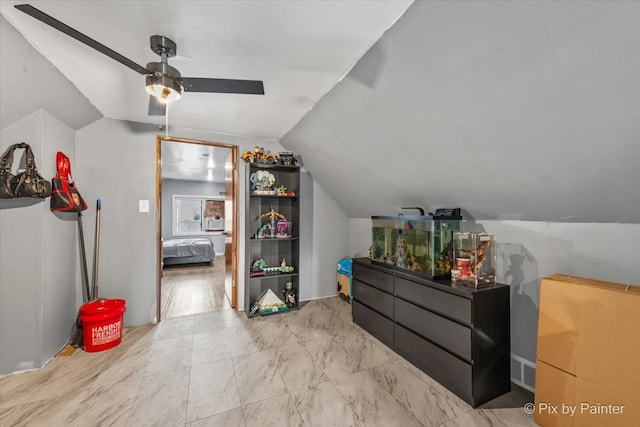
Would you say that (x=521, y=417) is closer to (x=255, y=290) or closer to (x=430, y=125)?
(x=430, y=125)

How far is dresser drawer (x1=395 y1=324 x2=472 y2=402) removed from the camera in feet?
6.15

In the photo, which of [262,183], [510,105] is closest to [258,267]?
[262,183]

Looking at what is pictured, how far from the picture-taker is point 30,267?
7.13 feet

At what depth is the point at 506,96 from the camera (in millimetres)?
1443

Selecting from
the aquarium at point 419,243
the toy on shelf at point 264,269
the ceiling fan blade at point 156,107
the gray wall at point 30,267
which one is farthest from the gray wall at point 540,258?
the gray wall at point 30,267

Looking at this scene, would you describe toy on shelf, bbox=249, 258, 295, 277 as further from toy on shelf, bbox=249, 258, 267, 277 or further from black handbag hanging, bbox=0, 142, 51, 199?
black handbag hanging, bbox=0, 142, 51, 199

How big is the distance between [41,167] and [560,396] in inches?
164

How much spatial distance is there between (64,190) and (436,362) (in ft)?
11.8

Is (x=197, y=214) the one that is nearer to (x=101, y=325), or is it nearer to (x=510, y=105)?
(x=101, y=325)

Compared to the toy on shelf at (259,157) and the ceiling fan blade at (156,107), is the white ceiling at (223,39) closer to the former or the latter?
the ceiling fan blade at (156,107)

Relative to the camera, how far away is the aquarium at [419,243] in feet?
7.55

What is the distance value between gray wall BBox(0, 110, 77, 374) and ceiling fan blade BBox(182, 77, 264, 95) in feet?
5.50

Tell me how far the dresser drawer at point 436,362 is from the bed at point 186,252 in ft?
17.7

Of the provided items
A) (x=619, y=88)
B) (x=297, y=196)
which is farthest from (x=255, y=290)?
(x=619, y=88)
